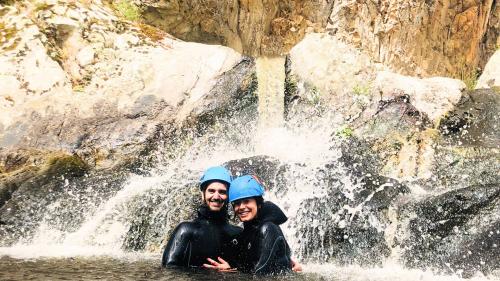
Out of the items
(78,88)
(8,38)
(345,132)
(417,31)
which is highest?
(417,31)

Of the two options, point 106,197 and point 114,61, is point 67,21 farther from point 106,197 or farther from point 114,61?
point 106,197

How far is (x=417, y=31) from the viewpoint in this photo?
14.1 m

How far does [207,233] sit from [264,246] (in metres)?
0.45

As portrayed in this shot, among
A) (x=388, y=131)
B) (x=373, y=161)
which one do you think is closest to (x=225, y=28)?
(x=388, y=131)

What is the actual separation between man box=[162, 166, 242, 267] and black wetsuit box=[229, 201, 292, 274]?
133 mm

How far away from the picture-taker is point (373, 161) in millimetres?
8570

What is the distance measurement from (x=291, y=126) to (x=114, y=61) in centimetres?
403

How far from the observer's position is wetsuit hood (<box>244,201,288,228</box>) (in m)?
3.81

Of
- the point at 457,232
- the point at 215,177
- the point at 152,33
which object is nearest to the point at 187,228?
the point at 215,177

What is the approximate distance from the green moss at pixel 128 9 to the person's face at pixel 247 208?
9.24 m

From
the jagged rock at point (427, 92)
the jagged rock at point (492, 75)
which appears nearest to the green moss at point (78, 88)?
the jagged rock at point (427, 92)

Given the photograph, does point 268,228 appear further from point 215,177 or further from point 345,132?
point 345,132

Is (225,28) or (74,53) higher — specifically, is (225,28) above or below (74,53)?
above

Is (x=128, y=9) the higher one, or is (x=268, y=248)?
(x=128, y=9)
